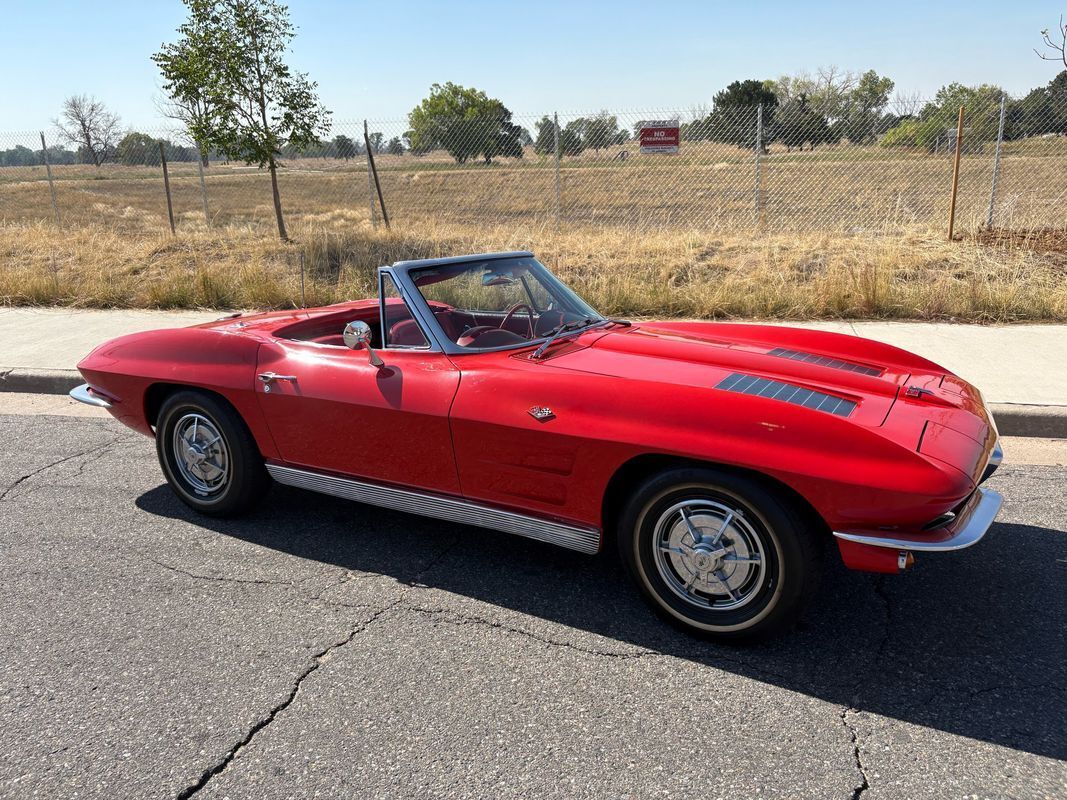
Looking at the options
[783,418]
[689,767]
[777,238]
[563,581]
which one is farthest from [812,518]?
[777,238]

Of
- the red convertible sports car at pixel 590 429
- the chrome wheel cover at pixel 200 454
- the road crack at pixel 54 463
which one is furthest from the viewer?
the road crack at pixel 54 463

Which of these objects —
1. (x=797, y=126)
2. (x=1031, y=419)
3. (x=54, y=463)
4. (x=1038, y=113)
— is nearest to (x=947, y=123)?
(x=1038, y=113)

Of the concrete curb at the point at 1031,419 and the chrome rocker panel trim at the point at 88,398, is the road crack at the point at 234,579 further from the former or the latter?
the concrete curb at the point at 1031,419

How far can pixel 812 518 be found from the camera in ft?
→ 8.60

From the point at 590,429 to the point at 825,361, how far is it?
115cm

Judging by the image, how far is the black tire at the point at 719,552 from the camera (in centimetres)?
254

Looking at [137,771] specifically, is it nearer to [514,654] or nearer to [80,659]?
[80,659]

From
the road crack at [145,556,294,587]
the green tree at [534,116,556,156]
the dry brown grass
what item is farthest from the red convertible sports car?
the green tree at [534,116,556,156]

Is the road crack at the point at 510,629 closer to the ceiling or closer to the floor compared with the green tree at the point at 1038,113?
closer to the floor

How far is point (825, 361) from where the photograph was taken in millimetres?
3311

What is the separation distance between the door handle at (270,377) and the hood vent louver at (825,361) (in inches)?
81.5

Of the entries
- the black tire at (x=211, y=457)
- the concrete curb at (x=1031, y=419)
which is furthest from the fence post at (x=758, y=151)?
the black tire at (x=211, y=457)

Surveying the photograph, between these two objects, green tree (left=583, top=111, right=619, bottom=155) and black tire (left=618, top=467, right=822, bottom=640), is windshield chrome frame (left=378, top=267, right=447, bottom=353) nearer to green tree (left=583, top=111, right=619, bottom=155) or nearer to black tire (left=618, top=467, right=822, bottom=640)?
black tire (left=618, top=467, right=822, bottom=640)

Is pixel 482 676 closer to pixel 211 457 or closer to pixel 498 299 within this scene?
pixel 498 299
